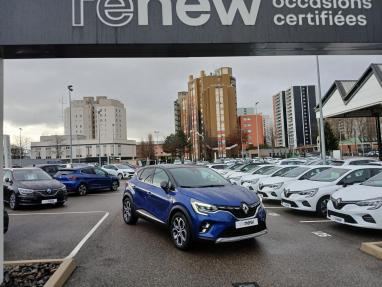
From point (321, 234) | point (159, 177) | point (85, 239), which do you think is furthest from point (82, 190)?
point (321, 234)

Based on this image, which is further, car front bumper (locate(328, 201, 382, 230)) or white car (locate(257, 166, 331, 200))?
white car (locate(257, 166, 331, 200))

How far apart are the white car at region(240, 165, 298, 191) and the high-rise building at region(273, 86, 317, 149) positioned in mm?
101523

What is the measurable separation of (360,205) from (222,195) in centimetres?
315

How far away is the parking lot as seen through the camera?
16.0ft

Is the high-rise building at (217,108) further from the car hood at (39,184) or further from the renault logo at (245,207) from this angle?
the renault logo at (245,207)

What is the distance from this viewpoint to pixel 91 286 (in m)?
4.70

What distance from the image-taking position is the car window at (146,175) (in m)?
8.13

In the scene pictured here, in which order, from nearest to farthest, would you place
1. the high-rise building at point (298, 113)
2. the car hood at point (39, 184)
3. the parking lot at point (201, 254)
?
the parking lot at point (201, 254) < the car hood at point (39, 184) < the high-rise building at point (298, 113)

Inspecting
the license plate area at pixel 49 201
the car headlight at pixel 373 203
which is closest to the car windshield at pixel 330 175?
the car headlight at pixel 373 203

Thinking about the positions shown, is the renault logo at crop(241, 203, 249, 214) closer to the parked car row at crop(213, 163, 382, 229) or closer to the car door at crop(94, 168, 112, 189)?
the parked car row at crop(213, 163, 382, 229)

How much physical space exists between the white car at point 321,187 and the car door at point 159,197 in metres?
4.35

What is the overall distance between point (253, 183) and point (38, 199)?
873 cm

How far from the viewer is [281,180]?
496 inches

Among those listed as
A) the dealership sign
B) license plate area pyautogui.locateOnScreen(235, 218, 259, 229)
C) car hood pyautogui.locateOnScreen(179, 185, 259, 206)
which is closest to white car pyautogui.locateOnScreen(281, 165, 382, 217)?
car hood pyautogui.locateOnScreen(179, 185, 259, 206)
